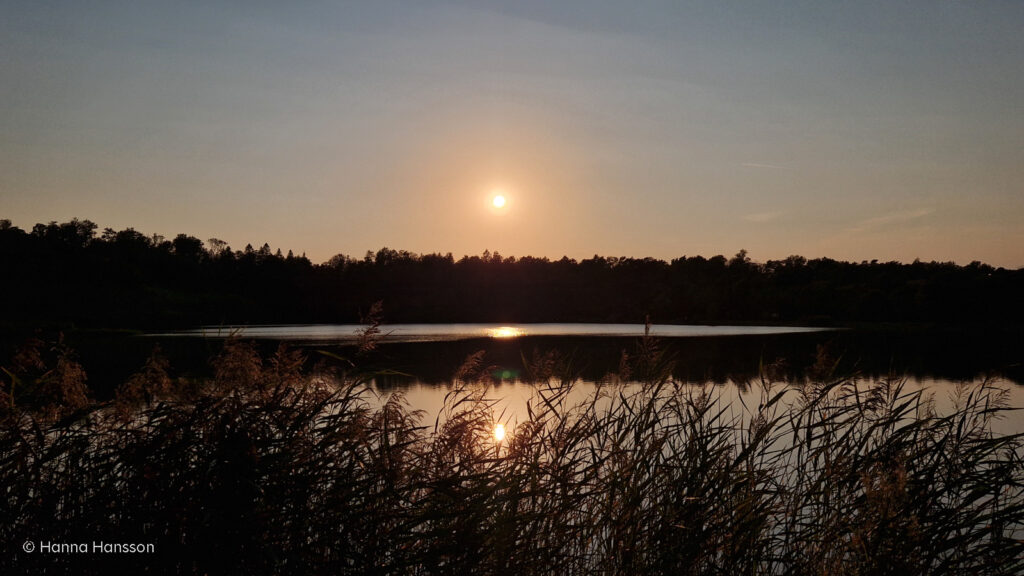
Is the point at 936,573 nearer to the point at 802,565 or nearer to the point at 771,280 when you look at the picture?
the point at 802,565

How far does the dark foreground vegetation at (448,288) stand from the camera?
8188 cm

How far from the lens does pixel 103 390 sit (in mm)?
21266

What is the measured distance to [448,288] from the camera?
12231 cm

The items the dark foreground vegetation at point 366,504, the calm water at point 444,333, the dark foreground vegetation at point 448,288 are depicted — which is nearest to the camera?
the dark foreground vegetation at point 366,504

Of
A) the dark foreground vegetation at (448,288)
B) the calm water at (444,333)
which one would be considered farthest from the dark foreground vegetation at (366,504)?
the dark foreground vegetation at (448,288)

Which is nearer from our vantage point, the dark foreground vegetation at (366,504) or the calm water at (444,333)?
the dark foreground vegetation at (366,504)

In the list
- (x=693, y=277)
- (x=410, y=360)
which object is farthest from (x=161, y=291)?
(x=693, y=277)

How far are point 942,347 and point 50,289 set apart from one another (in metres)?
92.0

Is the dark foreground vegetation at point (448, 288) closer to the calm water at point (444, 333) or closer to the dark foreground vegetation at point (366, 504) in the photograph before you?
the calm water at point (444, 333)

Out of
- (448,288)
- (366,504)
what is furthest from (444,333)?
(366,504)

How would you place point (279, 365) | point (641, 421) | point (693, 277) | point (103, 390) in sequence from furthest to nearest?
point (693, 277) < point (103, 390) < point (641, 421) < point (279, 365)

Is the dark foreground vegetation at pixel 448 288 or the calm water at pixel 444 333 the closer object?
the calm water at pixel 444 333

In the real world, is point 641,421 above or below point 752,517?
above

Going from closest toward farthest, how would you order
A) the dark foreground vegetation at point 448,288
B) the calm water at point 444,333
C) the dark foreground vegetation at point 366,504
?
the dark foreground vegetation at point 366,504 < the calm water at point 444,333 < the dark foreground vegetation at point 448,288
